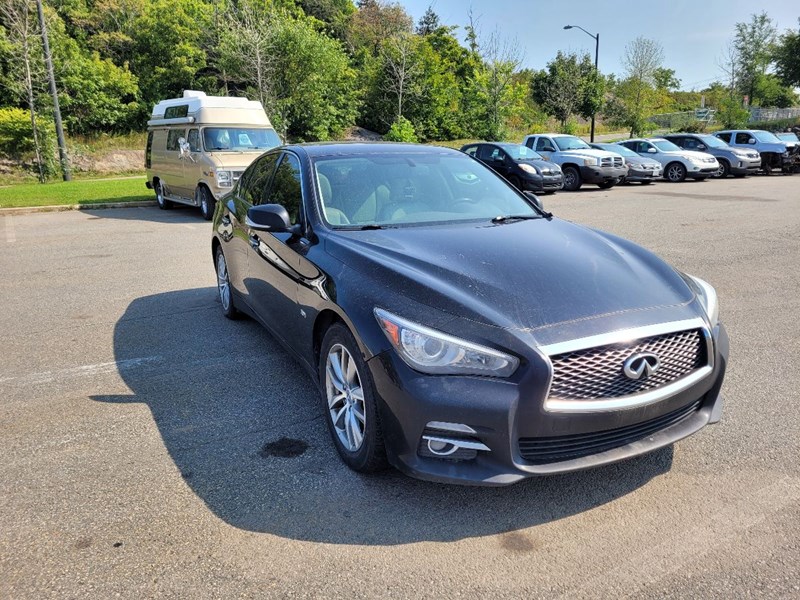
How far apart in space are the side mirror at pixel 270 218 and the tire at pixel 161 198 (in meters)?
13.0

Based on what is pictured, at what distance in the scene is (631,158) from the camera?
21906mm

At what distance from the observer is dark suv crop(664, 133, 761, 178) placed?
24.1 metres

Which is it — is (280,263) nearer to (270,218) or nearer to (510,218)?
(270,218)

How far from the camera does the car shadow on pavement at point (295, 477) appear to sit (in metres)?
2.80

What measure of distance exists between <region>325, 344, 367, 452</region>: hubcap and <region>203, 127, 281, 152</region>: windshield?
1117 cm

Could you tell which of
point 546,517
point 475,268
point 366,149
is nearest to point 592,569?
point 546,517

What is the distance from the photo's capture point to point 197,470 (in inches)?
129

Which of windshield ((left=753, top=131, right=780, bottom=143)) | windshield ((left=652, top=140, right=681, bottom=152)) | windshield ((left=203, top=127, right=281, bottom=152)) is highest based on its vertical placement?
windshield ((left=203, top=127, right=281, bottom=152))

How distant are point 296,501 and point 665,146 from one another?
24.2 meters

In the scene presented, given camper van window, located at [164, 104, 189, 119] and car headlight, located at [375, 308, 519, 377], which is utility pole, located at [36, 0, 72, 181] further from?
car headlight, located at [375, 308, 519, 377]

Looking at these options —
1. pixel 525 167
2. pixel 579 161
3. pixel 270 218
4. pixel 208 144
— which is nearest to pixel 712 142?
pixel 579 161

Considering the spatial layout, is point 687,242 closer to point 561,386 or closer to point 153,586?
point 561,386

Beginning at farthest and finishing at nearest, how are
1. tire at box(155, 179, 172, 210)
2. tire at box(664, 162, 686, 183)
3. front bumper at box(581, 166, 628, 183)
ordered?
1. tire at box(664, 162, 686, 183)
2. front bumper at box(581, 166, 628, 183)
3. tire at box(155, 179, 172, 210)

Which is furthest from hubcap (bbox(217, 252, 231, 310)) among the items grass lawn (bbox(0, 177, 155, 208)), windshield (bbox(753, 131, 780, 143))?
windshield (bbox(753, 131, 780, 143))
